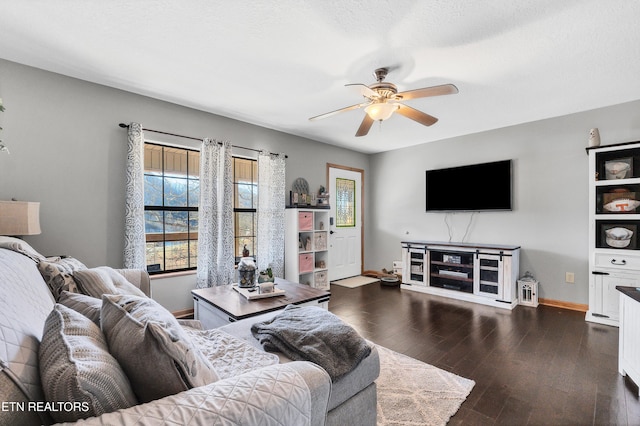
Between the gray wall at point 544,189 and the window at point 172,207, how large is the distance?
380 centimetres

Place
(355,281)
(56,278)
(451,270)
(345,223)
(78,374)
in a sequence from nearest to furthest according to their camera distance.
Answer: (78,374), (56,278), (451,270), (355,281), (345,223)

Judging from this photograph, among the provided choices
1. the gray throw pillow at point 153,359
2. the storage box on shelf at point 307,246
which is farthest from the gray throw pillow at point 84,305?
the storage box on shelf at point 307,246

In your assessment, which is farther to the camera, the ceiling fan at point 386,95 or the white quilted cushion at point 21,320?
the ceiling fan at point 386,95

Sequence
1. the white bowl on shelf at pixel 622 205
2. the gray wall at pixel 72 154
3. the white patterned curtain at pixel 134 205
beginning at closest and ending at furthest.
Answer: the gray wall at pixel 72 154
the white patterned curtain at pixel 134 205
the white bowl on shelf at pixel 622 205

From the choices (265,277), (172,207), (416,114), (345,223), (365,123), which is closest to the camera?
(265,277)

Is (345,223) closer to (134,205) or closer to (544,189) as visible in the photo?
(544,189)

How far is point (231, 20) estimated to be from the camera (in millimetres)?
1981

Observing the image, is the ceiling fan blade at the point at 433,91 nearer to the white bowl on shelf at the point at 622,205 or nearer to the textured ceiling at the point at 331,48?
the textured ceiling at the point at 331,48

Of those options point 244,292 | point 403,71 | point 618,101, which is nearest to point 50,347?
point 244,292

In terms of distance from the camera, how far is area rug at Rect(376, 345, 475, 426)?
1.76 m

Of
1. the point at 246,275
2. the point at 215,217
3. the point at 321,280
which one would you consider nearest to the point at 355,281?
the point at 321,280

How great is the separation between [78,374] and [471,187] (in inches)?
194

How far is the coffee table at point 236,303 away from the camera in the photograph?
6.93 ft

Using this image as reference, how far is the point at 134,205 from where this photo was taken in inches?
120
